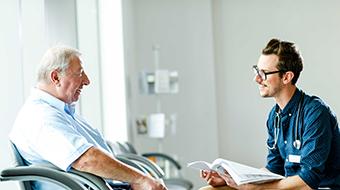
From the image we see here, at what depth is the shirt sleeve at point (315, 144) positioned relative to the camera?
2.19m

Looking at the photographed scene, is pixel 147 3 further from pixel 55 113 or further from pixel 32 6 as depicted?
pixel 55 113

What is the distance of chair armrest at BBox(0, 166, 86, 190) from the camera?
1.94m

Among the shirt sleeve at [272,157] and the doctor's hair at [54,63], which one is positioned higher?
the doctor's hair at [54,63]

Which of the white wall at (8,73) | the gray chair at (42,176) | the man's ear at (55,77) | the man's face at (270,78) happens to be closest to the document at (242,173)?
the man's face at (270,78)

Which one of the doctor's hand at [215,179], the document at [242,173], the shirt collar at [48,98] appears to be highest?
the shirt collar at [48,98]

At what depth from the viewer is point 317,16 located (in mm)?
5688

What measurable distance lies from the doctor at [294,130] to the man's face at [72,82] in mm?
685

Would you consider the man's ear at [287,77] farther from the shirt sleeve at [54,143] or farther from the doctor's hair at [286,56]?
the shirt sleeve at [54,143]

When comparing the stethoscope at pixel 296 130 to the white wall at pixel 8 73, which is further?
the white wall at pixel 8 73

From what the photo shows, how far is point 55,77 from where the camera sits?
2.33 metres

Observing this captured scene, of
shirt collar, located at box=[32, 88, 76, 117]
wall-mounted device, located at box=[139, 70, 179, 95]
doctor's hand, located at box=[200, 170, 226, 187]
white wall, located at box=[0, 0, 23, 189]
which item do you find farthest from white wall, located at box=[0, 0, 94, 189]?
wall-mounted device, located at box=[139, 70, 179, 95]

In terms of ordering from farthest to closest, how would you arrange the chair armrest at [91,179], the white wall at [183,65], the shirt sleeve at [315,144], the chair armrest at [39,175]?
the white wall at [183,65]
the shirt sleeve at [315,144]
the chair armrest at [91,179]
the chair armrest at [39,175]

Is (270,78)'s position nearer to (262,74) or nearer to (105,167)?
(262,74)

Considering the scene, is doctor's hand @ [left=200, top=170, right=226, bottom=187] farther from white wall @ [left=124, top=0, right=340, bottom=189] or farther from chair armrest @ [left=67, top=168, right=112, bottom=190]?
white wall @ [left=124, top=0, right=340, bottom=189]
